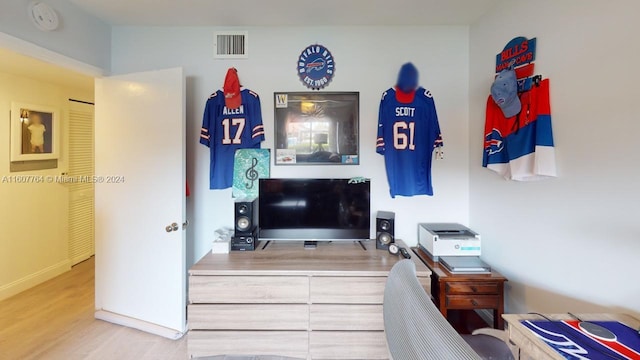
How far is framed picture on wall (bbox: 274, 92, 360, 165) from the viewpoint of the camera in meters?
2.34

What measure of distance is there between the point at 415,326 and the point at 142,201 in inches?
89.4

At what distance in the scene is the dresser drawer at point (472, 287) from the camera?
5.90 feet

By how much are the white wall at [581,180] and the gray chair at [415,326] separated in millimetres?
1200

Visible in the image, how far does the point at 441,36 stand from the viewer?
2.34 meters

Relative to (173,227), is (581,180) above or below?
above

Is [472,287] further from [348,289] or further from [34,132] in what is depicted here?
[34,132]

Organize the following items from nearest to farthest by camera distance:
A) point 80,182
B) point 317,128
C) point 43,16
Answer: point 43,16 → point 317,128 → point 80,182

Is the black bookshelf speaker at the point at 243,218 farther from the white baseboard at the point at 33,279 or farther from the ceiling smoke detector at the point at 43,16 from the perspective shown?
the white baseboard at the point at 33,279

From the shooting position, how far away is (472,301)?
1.79 m

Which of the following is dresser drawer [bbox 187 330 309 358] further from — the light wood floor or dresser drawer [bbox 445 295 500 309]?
dresser drawer [bbox 445 295 500 309]

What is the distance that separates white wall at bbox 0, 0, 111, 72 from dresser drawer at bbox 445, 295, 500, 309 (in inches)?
125

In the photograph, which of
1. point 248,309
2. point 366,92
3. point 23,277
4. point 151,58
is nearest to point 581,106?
point 366,92

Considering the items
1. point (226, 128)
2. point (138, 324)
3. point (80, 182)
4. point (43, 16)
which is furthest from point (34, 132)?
point (138, 324)

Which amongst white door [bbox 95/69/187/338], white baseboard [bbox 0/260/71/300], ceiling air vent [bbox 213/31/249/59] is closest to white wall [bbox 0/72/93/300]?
white baseboard [bbox 0/260/71/300]
